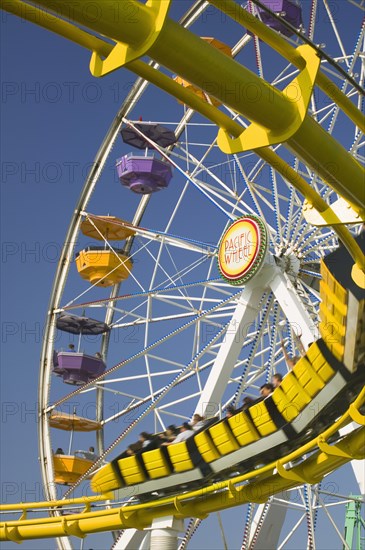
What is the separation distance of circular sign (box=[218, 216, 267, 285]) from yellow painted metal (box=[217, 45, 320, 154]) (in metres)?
7.23

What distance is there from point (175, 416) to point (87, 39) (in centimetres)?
1079

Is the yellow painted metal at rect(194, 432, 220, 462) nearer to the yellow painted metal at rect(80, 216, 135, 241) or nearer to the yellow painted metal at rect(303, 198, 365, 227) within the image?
the yellow painted metal at rect(303, 198, 365, 227)

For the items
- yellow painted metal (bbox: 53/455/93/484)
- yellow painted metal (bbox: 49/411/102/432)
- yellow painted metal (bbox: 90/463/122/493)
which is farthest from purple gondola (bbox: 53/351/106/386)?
yellow painted metal (bbox: 90/463/122/493)

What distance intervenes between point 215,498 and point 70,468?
7.44 metres

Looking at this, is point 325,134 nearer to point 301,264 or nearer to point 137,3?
point 137,3

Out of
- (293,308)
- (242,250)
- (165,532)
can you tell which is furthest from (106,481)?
(242,250)

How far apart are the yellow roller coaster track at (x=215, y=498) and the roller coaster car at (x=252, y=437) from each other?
0.15 m

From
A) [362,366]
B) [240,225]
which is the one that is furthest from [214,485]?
[240,225]

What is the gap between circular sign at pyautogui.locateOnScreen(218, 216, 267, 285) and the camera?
12070 millimetres

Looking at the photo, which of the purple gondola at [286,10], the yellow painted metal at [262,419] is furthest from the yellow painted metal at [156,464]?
the purple gondola at [286,10]

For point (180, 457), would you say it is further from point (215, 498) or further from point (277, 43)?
point (277, 43)

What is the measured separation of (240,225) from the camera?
12492 mm

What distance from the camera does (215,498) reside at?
9258mm

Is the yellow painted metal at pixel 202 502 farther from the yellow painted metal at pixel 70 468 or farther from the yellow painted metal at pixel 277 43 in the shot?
the yellow painted metal at pixel 70 468
